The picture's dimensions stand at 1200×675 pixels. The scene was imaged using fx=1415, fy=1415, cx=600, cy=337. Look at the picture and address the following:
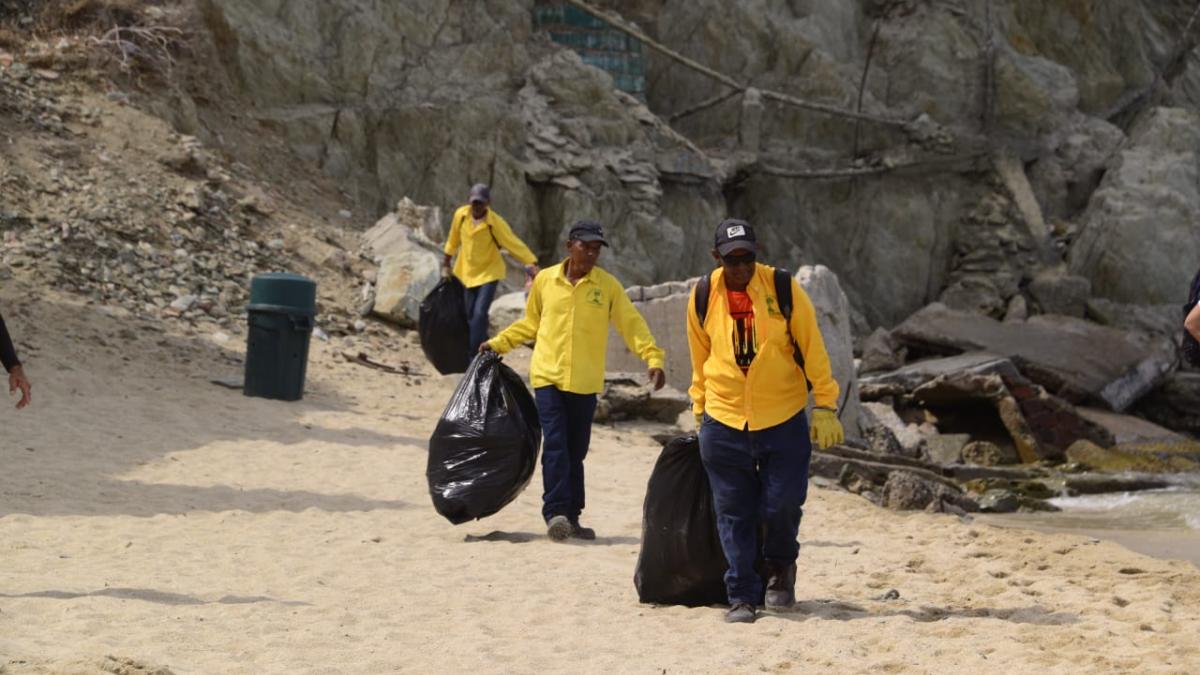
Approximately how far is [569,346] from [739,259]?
176 cm

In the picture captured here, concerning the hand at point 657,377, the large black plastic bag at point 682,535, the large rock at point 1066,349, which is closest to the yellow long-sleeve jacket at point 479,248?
the hand at point 657,377

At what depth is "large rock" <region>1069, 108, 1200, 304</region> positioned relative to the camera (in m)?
23.5

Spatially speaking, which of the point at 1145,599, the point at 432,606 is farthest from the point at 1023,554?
the point at 432,606

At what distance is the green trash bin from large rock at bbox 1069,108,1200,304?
16444 mm

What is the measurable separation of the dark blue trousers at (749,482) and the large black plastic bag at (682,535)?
0.64 ft

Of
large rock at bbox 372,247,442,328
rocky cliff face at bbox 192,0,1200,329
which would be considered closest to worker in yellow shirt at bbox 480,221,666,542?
large rock at bbox 372,247,442,328

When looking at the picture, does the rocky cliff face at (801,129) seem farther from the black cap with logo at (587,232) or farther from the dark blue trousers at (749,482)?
the dark blue trousers at (749,482)

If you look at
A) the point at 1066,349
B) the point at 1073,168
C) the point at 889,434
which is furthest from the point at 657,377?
the point at 1073,168

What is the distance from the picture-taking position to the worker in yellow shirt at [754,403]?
5.09 m

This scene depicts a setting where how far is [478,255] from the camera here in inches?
419

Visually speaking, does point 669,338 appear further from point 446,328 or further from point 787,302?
point 787,302

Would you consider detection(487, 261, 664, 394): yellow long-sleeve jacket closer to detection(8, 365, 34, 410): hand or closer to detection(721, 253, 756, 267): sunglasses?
detection(721, 253, 756, 267): sunglasses

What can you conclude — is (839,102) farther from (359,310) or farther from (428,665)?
(428,665)

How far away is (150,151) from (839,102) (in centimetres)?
1294
